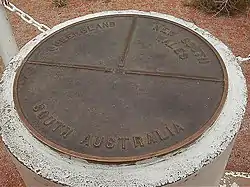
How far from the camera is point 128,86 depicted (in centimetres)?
267

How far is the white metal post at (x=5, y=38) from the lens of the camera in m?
3.53

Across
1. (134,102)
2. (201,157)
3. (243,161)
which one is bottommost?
(243,161)

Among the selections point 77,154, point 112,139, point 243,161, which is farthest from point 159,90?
point 243,161

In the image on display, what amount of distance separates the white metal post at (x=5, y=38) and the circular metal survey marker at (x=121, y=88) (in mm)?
673

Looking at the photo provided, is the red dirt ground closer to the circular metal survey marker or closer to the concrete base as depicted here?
the circular metal survey marker

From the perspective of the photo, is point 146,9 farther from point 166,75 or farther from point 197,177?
point 197,177

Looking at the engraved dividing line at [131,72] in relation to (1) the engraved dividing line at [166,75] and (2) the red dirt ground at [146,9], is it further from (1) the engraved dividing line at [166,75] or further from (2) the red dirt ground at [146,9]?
(2) the red dirt ground at [146,9]

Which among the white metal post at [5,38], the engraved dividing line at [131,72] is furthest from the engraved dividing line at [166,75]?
the white metal post at [5,38]

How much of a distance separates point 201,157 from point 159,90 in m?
0.49

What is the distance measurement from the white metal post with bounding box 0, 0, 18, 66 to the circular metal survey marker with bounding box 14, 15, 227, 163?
0.67m

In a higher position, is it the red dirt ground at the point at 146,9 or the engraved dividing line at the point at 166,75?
the engraved dividing line at the point at 166,75

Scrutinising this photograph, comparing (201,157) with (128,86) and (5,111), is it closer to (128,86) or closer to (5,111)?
(128,86)

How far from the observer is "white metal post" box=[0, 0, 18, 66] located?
3529 millimetres

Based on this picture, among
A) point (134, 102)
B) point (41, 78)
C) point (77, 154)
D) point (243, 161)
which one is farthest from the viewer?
point (243, 161)
